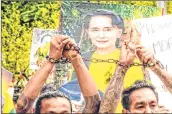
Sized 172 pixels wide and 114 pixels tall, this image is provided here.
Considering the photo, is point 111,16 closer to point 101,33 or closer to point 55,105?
point 101,33

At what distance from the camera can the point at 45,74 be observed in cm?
126

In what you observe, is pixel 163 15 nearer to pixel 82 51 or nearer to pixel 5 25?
pixel 82 51

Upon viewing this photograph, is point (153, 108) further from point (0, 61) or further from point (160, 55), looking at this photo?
point (0, 61)

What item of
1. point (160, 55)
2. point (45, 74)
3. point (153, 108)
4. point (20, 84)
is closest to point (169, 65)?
point (160, 55)

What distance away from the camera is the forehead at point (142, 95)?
127 cm

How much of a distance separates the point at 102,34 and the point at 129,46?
0.41ft

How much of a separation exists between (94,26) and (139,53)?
223 millimetres

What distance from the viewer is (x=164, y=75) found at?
130 centimetres

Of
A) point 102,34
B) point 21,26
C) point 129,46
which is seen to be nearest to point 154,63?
point 129,46

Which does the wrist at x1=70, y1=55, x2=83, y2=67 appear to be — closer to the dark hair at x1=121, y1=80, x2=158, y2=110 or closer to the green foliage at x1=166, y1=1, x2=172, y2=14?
the dark hair at x1=121, y1=80, x2=158, y2=110

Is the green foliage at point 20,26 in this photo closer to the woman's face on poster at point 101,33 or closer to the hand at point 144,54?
the woman's face on poster at point 101,33

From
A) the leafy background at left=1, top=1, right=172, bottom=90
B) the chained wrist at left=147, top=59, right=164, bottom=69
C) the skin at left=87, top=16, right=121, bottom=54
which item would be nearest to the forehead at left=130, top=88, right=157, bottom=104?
the chained wrist at left=147, top=59, right=164, bottom=69

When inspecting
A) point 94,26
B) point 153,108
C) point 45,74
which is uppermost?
point 94,26

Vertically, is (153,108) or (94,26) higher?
(94,26)
